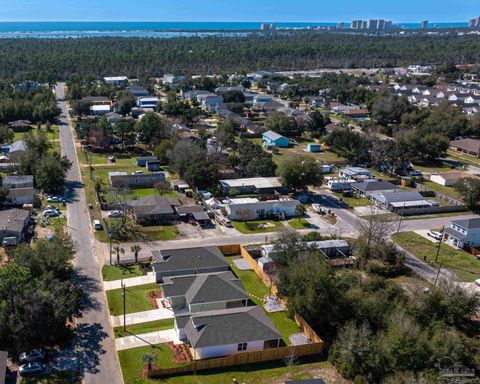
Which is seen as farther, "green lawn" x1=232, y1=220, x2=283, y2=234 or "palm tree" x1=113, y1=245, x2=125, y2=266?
"green lawn" x1=232, y1=220, x2=283, y2=234

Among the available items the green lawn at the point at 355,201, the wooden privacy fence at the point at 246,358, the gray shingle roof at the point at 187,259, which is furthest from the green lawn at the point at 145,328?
the green lawn at the point at 355,201

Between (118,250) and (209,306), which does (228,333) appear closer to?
(209,306)

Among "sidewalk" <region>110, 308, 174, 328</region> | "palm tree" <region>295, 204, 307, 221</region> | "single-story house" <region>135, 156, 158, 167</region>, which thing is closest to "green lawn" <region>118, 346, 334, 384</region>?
"sidewalk" <region>110, 308, 174, 328</region>

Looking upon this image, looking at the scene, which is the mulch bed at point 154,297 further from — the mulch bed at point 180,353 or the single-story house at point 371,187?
the single-story house at point 371,187

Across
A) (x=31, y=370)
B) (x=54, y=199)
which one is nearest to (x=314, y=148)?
(x=54, y=199)

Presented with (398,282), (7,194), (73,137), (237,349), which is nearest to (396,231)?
(398,282)

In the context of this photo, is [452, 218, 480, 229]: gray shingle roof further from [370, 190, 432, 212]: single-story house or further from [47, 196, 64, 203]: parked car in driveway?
[47, 196, 64, 203]: parked car in driveway

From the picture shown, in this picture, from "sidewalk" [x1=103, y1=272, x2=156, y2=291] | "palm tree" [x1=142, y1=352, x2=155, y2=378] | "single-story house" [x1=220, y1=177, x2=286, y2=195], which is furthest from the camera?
"single-story house" [x1=220, y1=177, x2=286, y2=195]
